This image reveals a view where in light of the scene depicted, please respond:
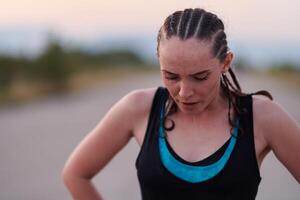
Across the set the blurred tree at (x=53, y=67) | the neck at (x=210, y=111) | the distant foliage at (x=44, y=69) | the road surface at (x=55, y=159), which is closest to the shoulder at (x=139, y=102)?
the neck at (x=210, y=111)

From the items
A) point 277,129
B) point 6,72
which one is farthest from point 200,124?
point 6,72

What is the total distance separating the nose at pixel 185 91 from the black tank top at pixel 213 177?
9.0 inches

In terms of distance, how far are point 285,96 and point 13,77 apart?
8.15 m

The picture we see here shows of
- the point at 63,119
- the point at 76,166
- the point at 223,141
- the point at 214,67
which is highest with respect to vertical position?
the point at 214,67

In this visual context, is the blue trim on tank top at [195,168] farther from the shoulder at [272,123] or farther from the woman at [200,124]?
the shoulder at [272,123]

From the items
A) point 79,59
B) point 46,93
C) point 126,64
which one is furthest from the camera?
point 126,64

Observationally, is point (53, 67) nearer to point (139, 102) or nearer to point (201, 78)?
point (139, 102)

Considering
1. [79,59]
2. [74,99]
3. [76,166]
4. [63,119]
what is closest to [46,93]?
[74,99]

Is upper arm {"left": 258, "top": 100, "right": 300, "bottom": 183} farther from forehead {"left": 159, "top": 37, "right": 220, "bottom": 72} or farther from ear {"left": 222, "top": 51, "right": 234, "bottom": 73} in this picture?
forehead {"left": 159, "top": 37, "right": 220, "bottom": 72}

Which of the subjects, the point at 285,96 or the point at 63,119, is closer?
the point at 63,119

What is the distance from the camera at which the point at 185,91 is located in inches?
114

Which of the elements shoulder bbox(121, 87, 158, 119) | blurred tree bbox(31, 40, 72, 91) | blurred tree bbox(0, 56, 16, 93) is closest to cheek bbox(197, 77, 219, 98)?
shoulder bbox(121, 87, 158, 119)

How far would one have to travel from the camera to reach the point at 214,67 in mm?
2938

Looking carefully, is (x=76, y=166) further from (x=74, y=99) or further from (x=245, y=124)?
(x=74, y=99)
